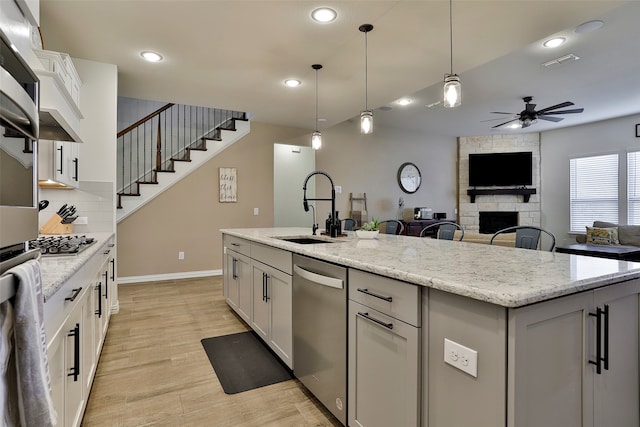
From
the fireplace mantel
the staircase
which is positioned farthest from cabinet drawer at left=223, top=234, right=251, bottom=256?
the fireplace mantel

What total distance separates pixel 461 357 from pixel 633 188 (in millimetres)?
7733

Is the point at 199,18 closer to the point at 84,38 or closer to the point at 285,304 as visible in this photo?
the point at 84,38

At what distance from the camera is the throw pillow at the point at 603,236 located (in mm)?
5818

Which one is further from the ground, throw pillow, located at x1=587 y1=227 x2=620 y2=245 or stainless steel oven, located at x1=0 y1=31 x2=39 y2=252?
stainless steel oven, located at x1=0 y1=31 x2=39 y2=252

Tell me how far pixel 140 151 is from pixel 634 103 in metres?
8.54

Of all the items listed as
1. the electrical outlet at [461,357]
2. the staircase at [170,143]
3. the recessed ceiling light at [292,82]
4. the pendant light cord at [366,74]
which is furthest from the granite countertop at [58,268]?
the staircase at [170,143]

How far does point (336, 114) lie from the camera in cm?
553

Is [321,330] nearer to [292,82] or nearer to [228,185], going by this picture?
[292,82]

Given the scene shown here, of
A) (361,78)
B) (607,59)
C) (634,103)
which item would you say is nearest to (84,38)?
(361,78)

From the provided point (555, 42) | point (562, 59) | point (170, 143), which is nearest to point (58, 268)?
point (555, 42)

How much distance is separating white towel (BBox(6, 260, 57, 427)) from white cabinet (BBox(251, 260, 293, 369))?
4.95 ft

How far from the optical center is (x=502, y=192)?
8109mm

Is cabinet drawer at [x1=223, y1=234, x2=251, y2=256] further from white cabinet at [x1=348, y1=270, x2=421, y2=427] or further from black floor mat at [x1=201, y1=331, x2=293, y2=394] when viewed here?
white cabinet at [x1=348, y1=270, x2=421, y2=427]

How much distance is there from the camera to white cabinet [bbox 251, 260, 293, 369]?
2.29m
